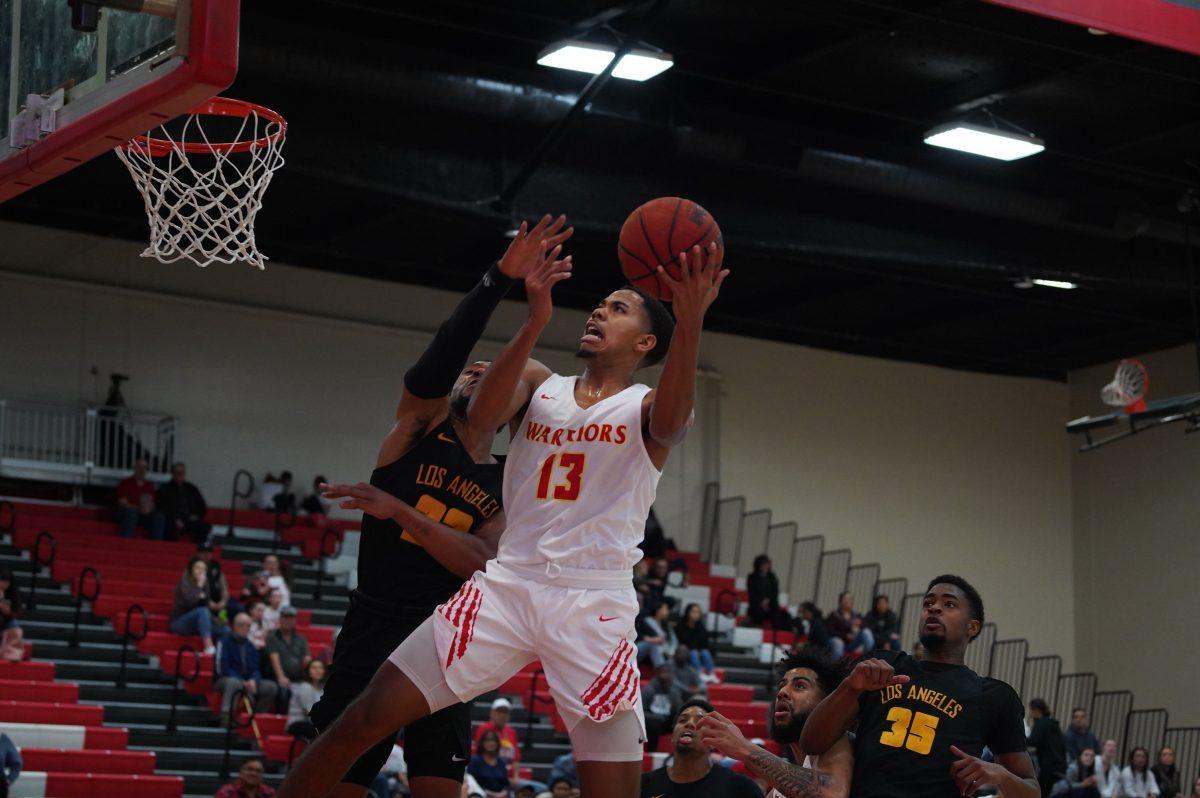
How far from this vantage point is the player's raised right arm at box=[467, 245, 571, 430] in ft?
17.1

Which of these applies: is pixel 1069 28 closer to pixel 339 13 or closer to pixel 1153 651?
pixel 339 13

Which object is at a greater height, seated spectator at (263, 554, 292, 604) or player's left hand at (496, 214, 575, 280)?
player's left hand at (496, 214, 575, 280)

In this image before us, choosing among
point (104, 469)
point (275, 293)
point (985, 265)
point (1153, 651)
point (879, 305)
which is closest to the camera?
point (985, 265)

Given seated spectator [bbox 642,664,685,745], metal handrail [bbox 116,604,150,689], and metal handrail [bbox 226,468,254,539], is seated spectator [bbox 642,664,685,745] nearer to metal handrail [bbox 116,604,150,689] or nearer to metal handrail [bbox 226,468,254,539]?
metal handrail [bbox 116,604,150,689]

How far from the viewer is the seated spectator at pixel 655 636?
19250 millimetres

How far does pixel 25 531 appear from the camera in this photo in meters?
19.1

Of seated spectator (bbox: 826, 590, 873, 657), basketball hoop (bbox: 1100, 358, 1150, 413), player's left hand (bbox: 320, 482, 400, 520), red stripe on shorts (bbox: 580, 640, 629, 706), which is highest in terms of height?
basketball hoop (bbox: 1100, 358, 1150, 413)

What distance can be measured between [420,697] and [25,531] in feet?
50.3

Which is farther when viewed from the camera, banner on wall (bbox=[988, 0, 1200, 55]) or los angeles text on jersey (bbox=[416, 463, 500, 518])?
banner on wall (bbox=[988, 0, 1200, 55])

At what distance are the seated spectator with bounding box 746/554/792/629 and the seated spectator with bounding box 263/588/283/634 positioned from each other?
335 inches

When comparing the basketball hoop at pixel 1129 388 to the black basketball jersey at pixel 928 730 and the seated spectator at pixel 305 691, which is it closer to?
the seated spectator at pixel 305 691

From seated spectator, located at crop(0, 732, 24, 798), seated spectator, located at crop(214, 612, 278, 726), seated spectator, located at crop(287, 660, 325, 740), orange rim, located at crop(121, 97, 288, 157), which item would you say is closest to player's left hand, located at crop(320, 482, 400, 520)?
orange rim, located at crop(121, 97, 288, 157)

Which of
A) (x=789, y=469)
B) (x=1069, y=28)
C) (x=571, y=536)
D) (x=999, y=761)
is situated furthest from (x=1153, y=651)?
(x=571, y=536)

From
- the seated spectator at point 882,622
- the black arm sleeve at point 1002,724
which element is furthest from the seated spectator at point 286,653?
the black arm sleeve at point 1002,724
